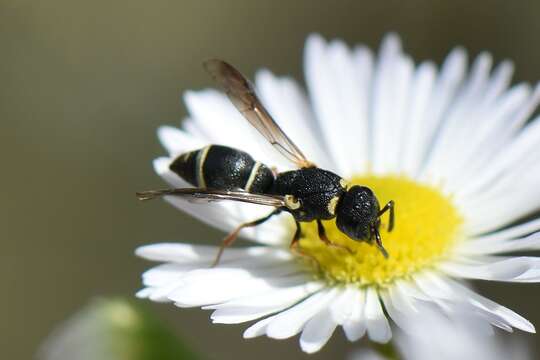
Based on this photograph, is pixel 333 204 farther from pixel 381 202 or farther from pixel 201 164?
pixel 201 164

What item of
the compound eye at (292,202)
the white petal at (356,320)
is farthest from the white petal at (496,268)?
the compound eye at (292,202)

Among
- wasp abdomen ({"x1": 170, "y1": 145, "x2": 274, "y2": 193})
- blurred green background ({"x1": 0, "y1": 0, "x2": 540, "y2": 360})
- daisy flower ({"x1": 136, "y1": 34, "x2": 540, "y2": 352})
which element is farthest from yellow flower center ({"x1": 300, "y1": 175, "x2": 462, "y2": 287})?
blurred green background ({"x1": 0, "y1": 0, "x2": 540, "y2": 360})

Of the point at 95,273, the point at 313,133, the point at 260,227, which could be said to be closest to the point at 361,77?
the point at 313,133

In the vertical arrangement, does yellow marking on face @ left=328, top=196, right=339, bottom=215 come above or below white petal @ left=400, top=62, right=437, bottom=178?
below

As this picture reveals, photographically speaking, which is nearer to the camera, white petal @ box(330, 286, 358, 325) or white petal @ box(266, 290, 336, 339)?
white petal @ box(266, 290, 336, 339)

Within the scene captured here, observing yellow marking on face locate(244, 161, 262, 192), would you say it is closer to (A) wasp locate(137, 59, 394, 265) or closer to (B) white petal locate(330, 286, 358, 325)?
(A) wasp locate(137, 59, 394, 265)

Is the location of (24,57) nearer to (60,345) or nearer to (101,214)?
(101,214)
